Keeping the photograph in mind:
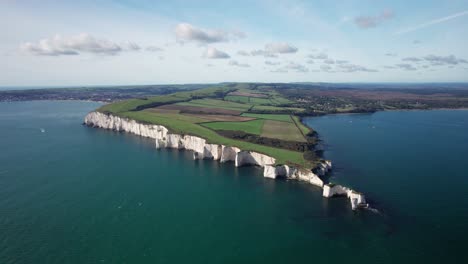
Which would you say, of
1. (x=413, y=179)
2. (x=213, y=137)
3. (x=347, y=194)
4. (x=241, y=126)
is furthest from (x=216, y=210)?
(x=241, y=126)

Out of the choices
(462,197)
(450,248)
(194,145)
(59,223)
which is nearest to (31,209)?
(59,223)

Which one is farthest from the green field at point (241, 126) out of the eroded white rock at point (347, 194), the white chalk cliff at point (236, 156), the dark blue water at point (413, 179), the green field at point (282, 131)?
the eroded white rock at point (347, 194)

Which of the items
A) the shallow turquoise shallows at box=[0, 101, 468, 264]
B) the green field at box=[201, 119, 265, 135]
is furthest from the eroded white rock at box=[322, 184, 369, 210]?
the green field at box=[201, 119, 265, 135]

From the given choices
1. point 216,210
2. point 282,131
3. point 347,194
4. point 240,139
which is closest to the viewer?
point 216,210

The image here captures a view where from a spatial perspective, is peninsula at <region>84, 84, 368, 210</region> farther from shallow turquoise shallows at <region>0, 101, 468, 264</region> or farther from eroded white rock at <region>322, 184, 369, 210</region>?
shallow turquoise shallows at <region>0, 101, 468, 264</region>

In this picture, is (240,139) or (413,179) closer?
(413,179)

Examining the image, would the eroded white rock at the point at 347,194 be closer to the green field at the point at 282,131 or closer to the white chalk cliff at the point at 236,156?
the white chalk cliff at the point at 236,156

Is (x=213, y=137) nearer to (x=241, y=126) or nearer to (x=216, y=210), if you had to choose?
(x=241, y=126)
